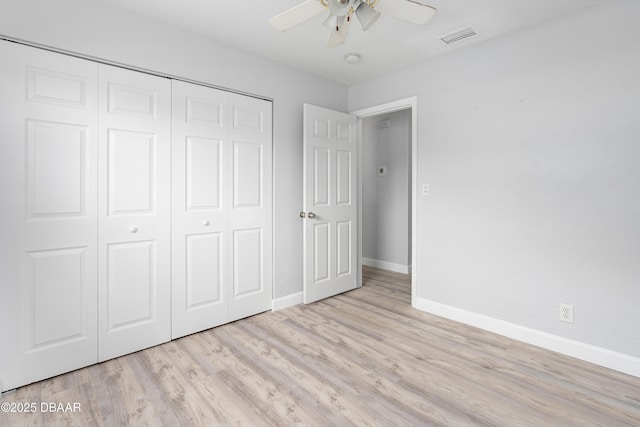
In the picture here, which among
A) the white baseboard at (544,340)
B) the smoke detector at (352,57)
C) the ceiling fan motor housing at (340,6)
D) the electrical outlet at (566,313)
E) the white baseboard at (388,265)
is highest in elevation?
the smoke detector at (352,57)

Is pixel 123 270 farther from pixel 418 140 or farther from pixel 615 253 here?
pixel 615 253

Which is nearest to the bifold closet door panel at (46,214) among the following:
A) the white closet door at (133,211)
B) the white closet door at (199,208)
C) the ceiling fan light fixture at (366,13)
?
the white closet door at (133,211)

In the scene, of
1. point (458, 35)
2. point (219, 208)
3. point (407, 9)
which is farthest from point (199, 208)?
point (458, 35)

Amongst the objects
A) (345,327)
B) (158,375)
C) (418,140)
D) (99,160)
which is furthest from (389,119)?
(158,375)

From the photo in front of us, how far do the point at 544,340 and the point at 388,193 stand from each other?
295 centimetres

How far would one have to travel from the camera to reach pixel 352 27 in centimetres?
248

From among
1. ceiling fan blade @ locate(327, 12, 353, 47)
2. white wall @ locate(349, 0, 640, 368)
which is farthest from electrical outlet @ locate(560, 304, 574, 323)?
ceiling fan blade @ locate(327, 12, 353, 47)

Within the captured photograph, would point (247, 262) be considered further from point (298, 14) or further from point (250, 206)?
point (298, 14)

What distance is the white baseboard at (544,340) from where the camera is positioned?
208 cm

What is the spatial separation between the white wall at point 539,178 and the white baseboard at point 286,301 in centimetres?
128

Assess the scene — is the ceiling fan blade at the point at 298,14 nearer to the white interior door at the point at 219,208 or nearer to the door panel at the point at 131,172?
the white interior door at the point at 219,208

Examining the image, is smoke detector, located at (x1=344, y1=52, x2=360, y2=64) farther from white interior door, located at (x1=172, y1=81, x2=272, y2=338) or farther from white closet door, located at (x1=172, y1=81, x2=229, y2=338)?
white closet door, located at (x1=172, y1=81, x2=229, y2=338)

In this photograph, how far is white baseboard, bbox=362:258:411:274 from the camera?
15.5 feet

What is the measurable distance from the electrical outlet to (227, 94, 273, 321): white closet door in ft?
8.10
